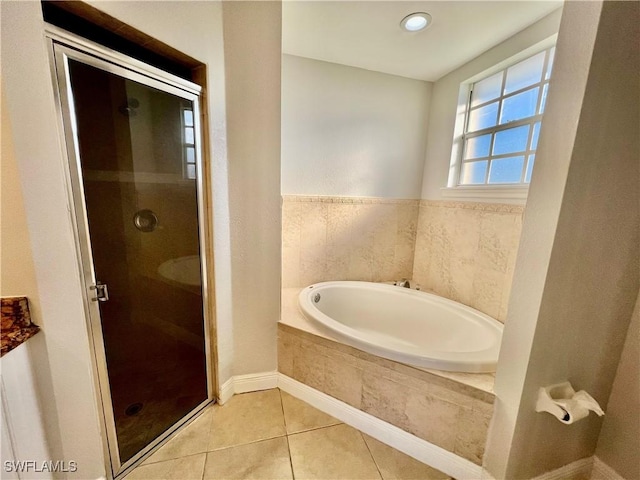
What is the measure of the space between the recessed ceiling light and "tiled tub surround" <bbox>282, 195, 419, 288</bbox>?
3.82 ft

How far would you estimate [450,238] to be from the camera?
198 cm

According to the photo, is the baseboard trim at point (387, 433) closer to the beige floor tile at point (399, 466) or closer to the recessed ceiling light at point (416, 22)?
the beige floor tile at point (399, 466)

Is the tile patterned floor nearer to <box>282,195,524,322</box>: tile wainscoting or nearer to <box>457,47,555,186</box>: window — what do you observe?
<box>282,195,524,322</box>: tile wainscoting

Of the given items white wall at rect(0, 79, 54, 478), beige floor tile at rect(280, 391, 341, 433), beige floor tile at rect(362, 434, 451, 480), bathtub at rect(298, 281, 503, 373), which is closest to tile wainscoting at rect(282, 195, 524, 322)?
bathtub at rect(298, 281, 503, 373)

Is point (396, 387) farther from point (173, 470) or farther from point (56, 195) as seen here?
point (56, 195)

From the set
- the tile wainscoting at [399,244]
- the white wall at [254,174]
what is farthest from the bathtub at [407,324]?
the white wall at [254,174]

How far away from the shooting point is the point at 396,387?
119 centimetres

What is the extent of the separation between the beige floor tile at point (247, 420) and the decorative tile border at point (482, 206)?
1853 mm

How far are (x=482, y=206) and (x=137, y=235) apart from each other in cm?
210

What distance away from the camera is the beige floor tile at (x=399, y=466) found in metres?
1.10

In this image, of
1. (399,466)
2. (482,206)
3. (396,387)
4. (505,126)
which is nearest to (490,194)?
(482,206)

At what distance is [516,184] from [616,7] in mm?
1014

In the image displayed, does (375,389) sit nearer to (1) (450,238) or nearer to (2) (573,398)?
(2) (573,398)

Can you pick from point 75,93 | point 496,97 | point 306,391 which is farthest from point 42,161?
point 496,97
